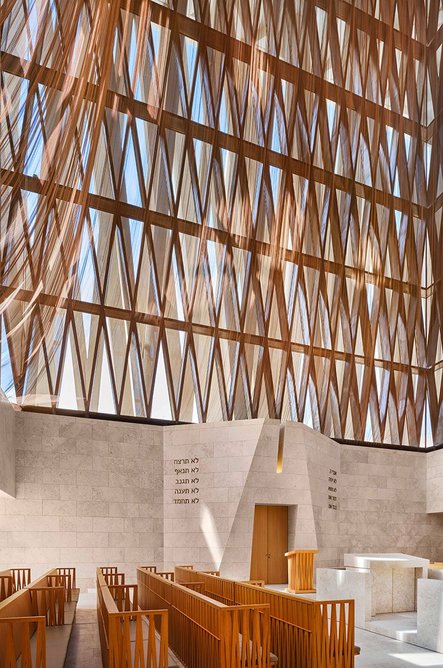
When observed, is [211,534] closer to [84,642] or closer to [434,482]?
[84,642]

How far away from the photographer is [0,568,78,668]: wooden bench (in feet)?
14.9

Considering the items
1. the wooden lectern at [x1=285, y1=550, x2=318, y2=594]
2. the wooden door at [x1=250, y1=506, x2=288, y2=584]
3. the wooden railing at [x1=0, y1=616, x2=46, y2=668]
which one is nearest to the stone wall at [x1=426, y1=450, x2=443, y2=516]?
the wooden door at [x1=250, y1=506, x2=288, y2=584]

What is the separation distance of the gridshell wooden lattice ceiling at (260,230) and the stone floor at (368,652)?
451 centimetres

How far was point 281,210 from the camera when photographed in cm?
1825

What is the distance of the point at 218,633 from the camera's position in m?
5.07

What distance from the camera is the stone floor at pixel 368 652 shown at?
6.88 m

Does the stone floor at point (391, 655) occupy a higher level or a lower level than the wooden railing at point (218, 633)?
lower

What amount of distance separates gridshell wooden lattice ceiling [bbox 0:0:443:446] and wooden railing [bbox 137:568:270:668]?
6056mm

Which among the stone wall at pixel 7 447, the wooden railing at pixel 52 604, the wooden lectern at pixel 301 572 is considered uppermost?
the stone wall at pixel 7 447

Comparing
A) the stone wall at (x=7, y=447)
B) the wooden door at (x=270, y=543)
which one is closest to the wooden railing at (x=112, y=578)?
the stone wall at (x=7, y=447)

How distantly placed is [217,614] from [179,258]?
40.4ft

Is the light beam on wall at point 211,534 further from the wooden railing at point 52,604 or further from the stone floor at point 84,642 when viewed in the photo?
the wooden railing at point 52,604

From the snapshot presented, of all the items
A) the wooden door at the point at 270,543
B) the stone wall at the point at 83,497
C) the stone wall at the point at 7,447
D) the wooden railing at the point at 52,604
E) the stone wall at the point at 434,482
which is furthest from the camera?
the stone wall at the point at 434,482

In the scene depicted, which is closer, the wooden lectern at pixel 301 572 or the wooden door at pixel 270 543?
the wooden lectern at pixel 301 572
